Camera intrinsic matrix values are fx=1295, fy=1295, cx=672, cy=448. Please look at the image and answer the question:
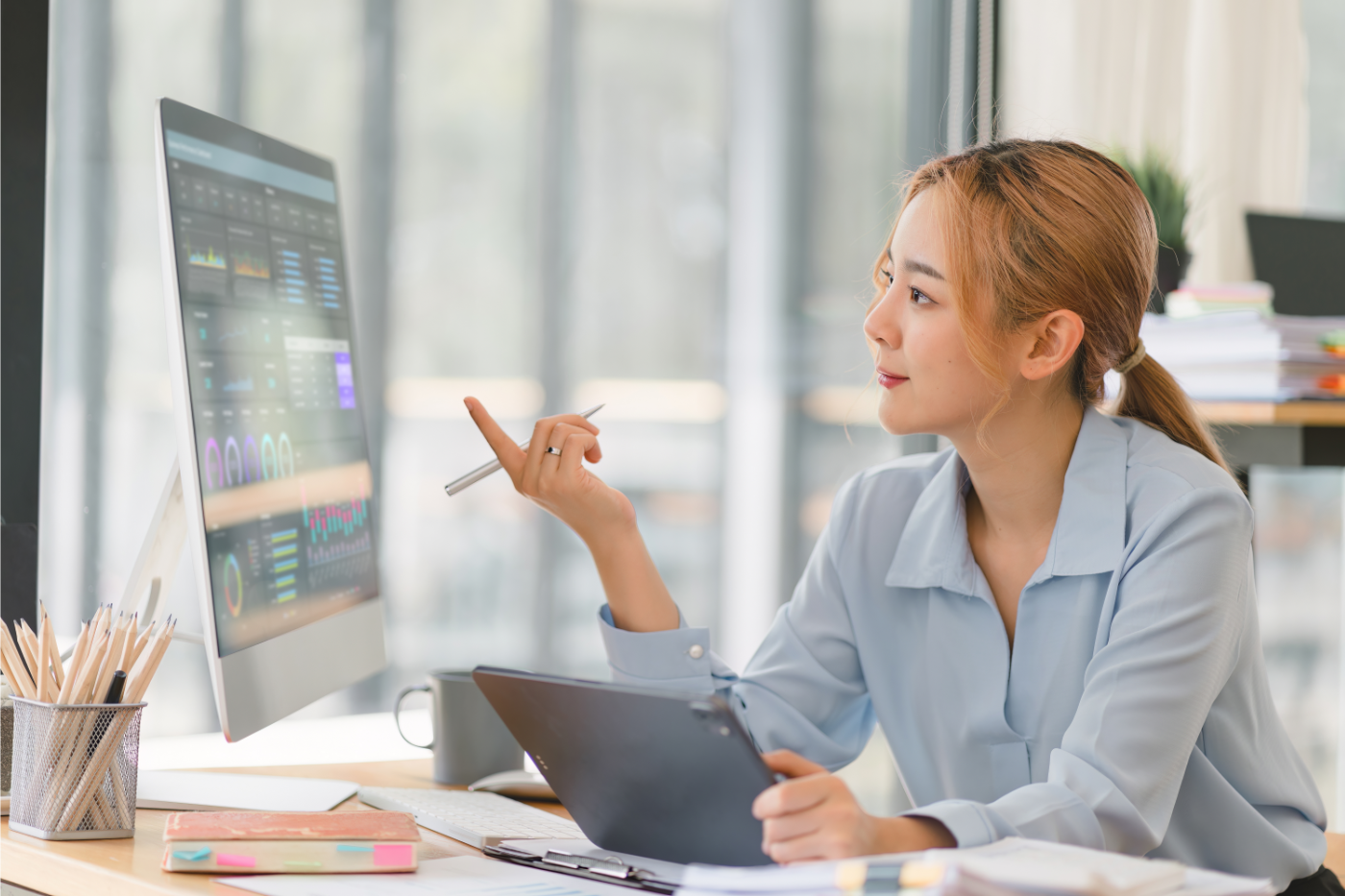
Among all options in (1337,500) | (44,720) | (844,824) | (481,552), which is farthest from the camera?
(1337,500)

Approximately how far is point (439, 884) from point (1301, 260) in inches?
83.1

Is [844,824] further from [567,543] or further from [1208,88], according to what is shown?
[1208,88]

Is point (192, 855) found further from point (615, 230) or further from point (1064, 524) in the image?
point (615, 230)

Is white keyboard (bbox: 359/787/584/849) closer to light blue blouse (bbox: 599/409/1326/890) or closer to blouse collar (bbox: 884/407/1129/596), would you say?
light blue blouse (bbox: 599/409/1326/890)

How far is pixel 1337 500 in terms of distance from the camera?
2908 millimetres

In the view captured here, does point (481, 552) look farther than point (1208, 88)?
No

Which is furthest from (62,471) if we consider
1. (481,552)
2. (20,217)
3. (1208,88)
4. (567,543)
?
(1208,88)

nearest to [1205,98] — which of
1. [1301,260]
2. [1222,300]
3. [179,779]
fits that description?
[1301,260]

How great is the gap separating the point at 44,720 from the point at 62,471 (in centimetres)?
105

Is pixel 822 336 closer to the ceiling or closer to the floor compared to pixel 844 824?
closer to the ceiling

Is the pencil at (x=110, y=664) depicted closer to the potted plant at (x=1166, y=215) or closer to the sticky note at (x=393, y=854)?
the sticky note at (x=393, y=854)

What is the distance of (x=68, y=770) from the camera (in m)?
0.94

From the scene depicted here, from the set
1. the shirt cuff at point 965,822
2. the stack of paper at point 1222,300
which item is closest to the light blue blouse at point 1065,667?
the shirt cuff at point 965,822

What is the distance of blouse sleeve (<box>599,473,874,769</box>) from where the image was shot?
1.22 meters
